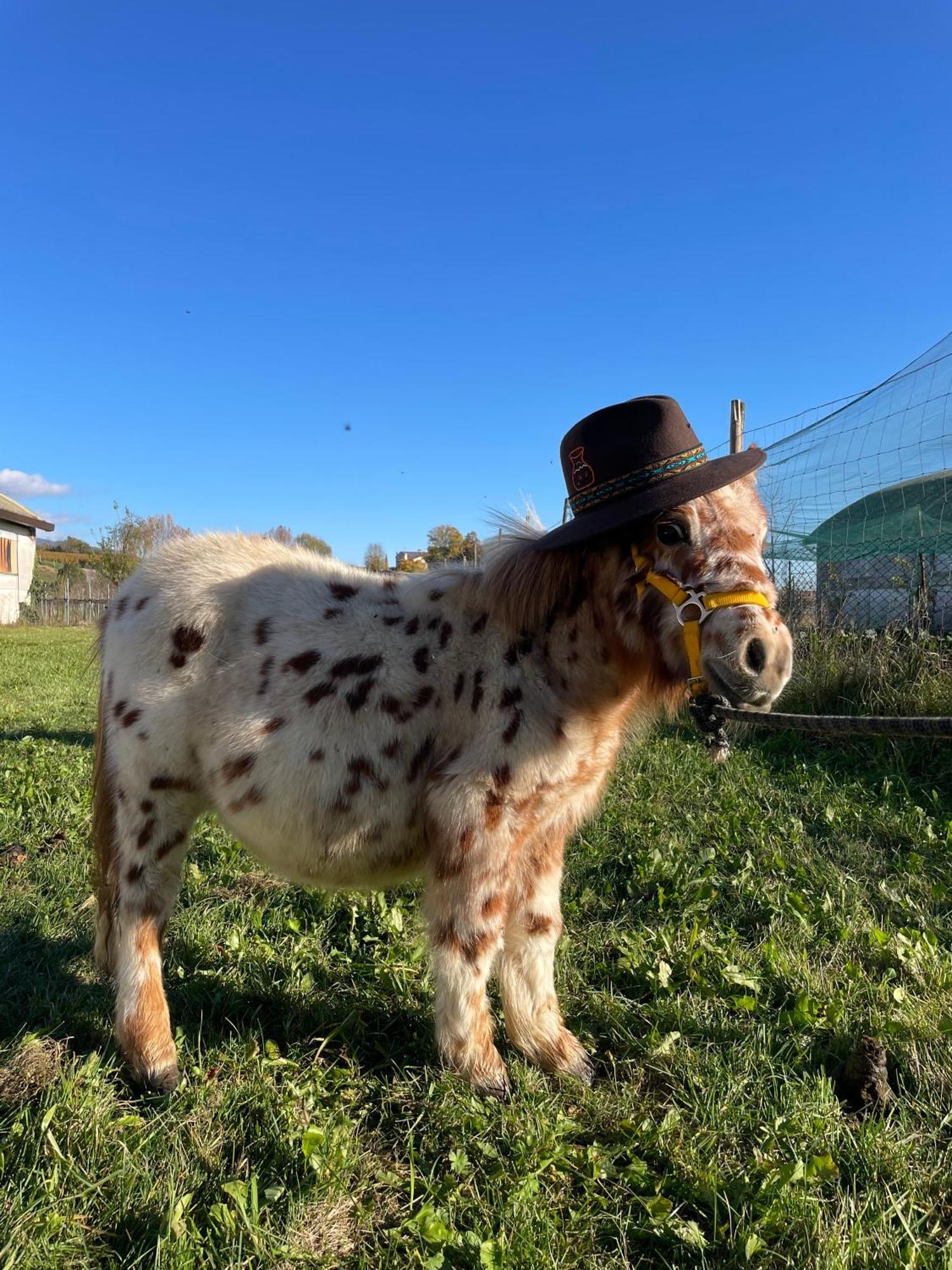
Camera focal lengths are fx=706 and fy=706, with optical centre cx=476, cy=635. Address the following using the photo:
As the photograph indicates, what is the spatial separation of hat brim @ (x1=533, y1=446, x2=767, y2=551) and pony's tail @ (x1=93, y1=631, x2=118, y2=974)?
2.10 m

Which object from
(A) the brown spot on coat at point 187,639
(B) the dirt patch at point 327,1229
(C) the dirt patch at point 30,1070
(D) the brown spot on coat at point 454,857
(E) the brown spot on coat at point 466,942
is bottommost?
(B) the dirt patch at point 327,1229

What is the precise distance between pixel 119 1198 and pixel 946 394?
6.88m

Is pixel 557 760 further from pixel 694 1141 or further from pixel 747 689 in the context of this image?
pixel 694 1141

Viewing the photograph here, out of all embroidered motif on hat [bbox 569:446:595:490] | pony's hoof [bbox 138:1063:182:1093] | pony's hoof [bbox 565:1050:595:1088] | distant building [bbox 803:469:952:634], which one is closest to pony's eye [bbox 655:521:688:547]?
embroidered motif on hat [bbox 569:446:595:490]

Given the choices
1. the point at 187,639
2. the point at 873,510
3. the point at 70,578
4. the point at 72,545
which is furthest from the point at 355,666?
the point at 72,545

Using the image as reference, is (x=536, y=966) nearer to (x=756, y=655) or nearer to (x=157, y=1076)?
(x=157, y=1076)

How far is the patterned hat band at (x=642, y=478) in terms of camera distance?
2.54m

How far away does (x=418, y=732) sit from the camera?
273cm

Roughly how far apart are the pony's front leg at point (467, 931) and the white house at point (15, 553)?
A: 33012 mm

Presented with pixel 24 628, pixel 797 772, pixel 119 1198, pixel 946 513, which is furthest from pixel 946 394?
pixel 24 628

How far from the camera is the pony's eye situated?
2475mm

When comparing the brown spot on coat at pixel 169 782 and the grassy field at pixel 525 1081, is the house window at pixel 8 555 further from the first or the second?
the brown spot on coat at pixel 169 782

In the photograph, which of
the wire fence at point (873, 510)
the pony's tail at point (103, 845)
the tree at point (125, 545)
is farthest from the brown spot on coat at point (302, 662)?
the tree at point (125, 545)

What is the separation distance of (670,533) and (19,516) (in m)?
34.3
